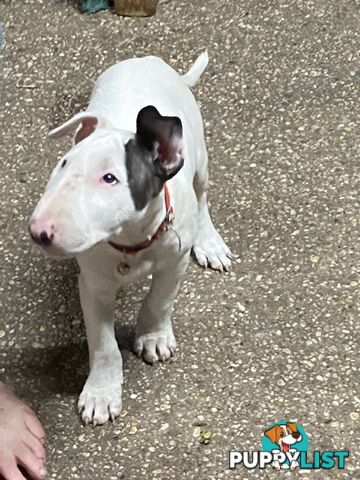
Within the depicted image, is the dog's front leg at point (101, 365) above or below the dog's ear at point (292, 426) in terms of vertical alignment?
above

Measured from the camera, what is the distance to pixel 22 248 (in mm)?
1978

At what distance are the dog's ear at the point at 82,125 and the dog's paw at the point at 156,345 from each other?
1.94 feet

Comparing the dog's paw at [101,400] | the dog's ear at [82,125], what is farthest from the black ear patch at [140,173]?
the dog's paw at [101,400]

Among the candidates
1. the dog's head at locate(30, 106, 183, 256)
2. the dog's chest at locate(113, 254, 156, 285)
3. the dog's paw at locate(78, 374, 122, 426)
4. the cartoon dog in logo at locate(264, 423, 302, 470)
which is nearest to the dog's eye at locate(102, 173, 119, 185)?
the dog's head at locate(30, 106, 183, 256)

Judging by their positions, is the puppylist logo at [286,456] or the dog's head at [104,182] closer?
the dog's head at [104,182]

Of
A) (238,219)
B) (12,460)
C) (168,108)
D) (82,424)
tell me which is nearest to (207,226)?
(238,219)

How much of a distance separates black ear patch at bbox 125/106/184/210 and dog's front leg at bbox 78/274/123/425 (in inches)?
15.3

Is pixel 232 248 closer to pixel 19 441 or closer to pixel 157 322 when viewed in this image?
pixel 157 322

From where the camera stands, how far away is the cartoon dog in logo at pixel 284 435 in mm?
1620

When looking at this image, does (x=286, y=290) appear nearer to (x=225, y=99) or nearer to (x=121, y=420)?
(x=121, y=420)

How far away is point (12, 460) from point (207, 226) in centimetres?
75

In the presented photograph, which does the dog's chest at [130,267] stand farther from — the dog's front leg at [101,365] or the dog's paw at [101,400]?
the dog's paw at [101,400]

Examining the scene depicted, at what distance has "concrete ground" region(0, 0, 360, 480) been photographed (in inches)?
64.7

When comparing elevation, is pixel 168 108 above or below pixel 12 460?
above
